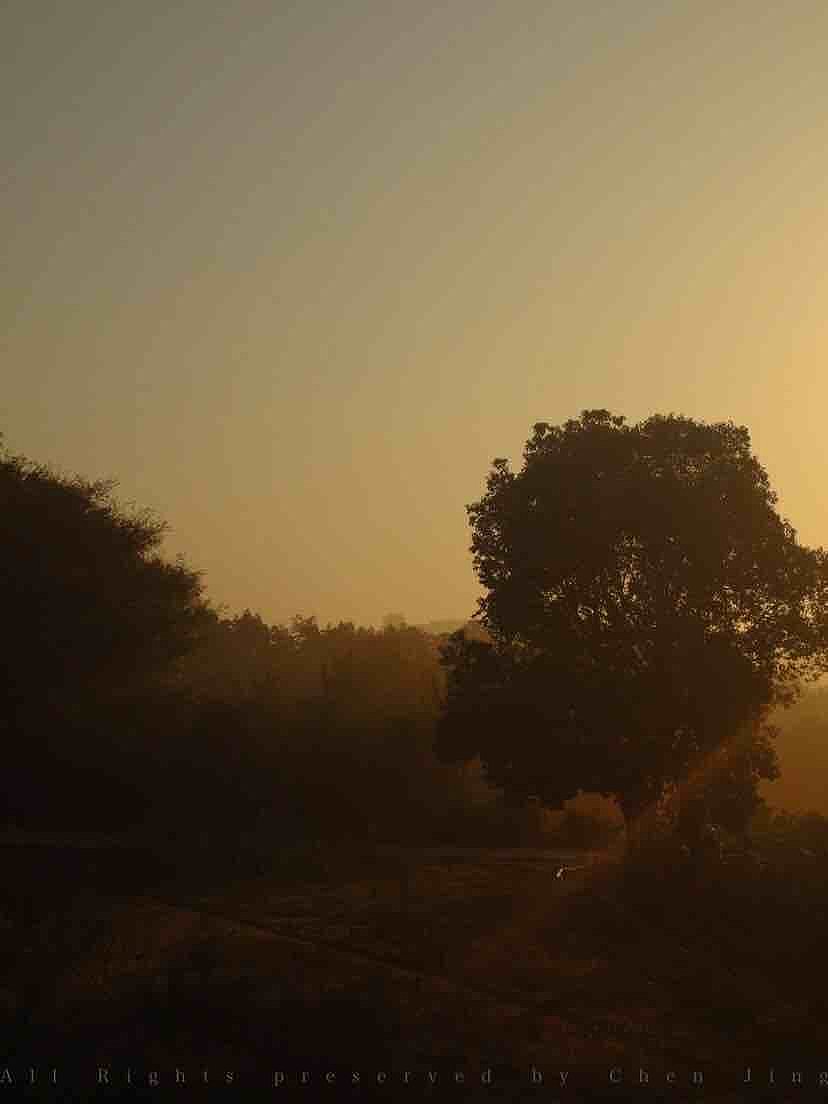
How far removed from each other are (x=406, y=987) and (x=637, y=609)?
17322 mm

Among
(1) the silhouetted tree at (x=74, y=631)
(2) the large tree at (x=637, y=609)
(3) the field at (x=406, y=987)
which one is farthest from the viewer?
(1) the silhouetted tree at (x=74, y=631)

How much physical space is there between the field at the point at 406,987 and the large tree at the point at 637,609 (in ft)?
16.0

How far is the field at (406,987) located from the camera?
41.0ft

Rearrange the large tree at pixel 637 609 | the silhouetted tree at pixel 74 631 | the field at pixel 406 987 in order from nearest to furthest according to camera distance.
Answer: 1. the field at pixel 406 987
2. the large tree at pixel 637 609
3. the silhouetted tree at pixel 74 631

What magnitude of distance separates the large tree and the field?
4879mm

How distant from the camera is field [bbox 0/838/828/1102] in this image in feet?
41.0

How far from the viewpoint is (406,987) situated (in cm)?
1647

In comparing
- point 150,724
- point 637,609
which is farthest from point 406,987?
point 150,724

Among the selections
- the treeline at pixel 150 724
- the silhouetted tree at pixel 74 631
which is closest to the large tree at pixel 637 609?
the treeline at pixel 150 724

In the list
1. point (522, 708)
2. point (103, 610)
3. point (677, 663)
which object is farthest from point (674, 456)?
point (103, 610)

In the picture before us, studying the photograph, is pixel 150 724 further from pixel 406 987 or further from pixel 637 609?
pixel 406 987

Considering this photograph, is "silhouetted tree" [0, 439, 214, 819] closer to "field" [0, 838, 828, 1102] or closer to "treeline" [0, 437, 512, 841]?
"treeline" [0, 437, 512, 841]

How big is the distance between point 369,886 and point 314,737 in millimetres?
15656

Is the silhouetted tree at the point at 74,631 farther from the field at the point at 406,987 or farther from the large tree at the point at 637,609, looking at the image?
the large tree at the point at 637,609
